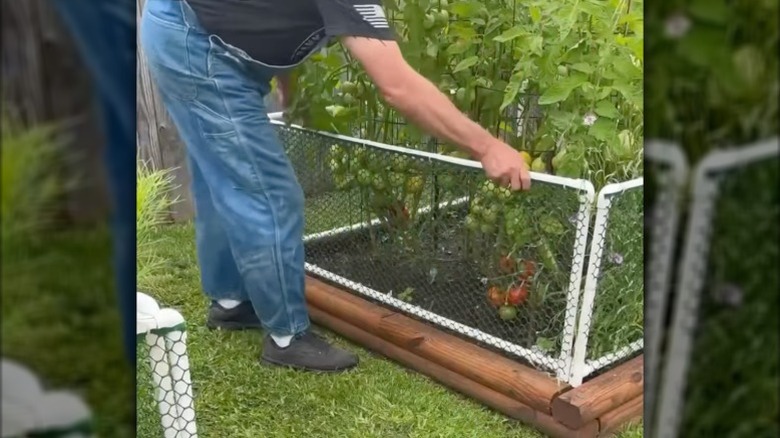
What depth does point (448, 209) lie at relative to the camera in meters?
1.33

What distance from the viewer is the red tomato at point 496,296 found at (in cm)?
146

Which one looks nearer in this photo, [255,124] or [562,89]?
[255,124]

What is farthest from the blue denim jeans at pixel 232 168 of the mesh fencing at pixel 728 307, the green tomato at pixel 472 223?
the mesh fencing at pixel 728 307

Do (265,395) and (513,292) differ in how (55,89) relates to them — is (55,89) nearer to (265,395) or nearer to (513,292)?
(265,395)

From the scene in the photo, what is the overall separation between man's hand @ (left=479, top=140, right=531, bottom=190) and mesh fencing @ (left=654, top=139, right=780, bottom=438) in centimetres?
30

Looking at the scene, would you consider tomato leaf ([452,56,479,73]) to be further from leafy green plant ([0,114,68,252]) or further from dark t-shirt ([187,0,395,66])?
leafy green plant ([0,114,68,252])

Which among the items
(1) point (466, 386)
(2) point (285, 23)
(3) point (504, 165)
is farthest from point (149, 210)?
(1) point (466, 386)

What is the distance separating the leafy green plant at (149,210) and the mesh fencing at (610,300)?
71cm

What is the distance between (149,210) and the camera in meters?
1.07

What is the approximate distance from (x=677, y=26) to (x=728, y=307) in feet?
1.15

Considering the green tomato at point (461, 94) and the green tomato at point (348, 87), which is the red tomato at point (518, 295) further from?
the green tomato at point (348, 87)

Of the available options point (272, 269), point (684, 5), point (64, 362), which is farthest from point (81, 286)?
point (684, 5)

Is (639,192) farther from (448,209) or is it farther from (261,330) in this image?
(261,330)

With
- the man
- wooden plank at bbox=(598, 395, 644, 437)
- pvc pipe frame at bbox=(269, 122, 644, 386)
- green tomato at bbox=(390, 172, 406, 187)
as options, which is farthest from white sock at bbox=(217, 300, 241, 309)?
wooden plank at bbox=(598, 395, 644, 437)
